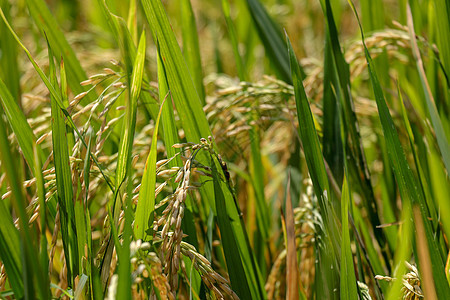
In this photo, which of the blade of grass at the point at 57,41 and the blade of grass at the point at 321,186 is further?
the blade of grass at the point at 57,41

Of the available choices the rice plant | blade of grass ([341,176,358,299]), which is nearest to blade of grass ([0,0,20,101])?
the rice plant

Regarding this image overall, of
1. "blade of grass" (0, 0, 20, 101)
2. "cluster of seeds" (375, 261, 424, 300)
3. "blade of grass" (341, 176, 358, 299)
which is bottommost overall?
"cluster of seeds" (375, 261, 424, 300)

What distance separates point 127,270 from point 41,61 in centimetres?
133

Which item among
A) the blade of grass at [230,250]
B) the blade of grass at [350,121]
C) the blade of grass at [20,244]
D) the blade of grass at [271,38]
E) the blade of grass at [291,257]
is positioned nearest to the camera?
the blade of grass at [20,244]

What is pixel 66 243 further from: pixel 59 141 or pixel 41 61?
pixel 41 61

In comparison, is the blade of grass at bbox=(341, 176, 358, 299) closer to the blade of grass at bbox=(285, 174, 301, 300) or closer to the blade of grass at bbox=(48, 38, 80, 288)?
the blade of grass at bbox=(285, 174, 301, 300)

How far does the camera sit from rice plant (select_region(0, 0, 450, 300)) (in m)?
0.63

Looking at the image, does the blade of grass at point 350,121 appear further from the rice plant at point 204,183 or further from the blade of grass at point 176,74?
Result: the blade of grass at point 176,74

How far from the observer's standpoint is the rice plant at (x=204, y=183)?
629mm

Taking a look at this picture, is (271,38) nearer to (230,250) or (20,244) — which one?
(230,250)

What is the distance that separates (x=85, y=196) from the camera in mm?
727

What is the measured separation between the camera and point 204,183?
76 cm

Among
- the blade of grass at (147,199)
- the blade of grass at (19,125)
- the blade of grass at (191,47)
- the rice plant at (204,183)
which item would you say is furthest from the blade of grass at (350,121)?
the blade of grass at (19,125)

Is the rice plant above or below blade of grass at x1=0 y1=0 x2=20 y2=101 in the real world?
below
